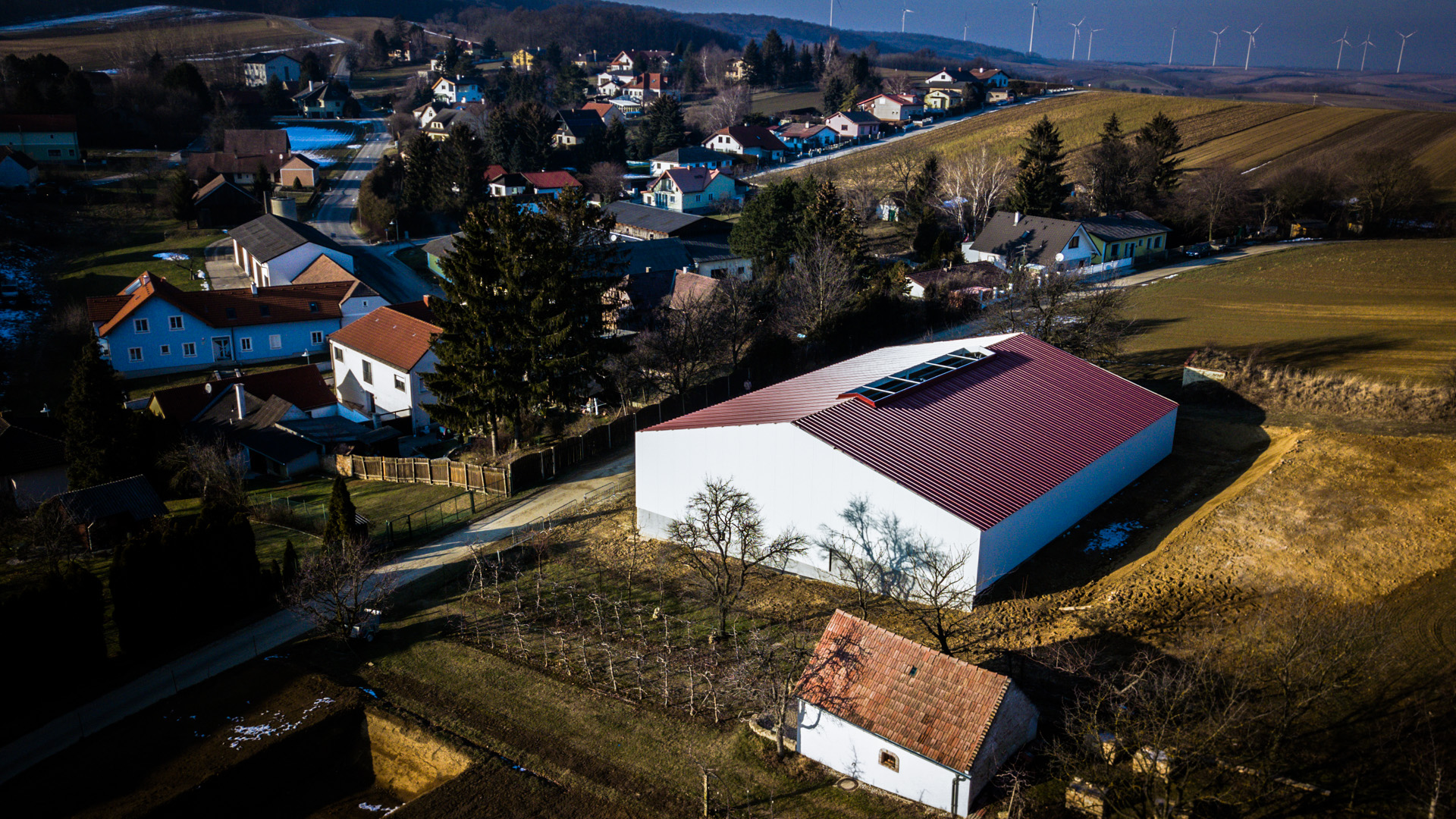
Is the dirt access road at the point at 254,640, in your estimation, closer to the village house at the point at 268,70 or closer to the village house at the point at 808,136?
the village house at the point at 808,136

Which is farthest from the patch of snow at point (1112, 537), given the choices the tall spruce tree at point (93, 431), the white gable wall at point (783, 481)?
the tall spruce tree at point (93, 431)

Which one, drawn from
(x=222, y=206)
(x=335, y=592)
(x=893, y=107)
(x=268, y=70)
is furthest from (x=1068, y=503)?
(x=268, y=70)

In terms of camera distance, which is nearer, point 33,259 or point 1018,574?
point 1018,574

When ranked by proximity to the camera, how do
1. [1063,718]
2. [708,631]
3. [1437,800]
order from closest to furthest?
[1437,800], [1063,718], [708,631]

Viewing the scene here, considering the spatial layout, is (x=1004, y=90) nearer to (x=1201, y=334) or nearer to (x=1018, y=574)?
(x=1201, y=334)

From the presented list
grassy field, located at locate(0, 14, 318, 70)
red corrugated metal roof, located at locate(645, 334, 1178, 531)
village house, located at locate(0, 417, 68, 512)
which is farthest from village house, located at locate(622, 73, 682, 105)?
red corrugated metal roof, located at locate(645, 334, 1178, 531)

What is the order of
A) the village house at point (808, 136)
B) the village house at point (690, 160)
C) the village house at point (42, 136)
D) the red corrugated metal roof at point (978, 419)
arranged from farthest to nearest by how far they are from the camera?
the village house at point (808, 136)
the village house at point (690, 160)
the village house at point (42, 136)
the red corrugated metal roof at point (978, 419)

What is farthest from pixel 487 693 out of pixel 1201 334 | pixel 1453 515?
pixel 1201 334
